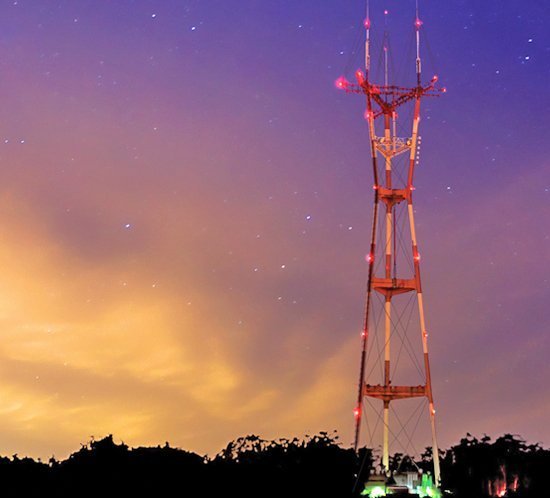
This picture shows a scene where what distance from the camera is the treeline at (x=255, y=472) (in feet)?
216

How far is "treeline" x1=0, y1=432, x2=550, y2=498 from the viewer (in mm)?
65938

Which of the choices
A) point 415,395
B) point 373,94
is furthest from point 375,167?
point 415,395

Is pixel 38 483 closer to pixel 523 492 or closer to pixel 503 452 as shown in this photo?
pixel 523 492

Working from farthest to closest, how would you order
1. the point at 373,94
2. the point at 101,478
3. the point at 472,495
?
the point at 472,495 < the point at 373,94 < the point at 101,478

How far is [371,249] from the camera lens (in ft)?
222

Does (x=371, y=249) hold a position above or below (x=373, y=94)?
below

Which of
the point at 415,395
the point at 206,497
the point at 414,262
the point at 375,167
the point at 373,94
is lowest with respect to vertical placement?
the point at 206,497

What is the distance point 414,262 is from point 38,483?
2813 centimetres

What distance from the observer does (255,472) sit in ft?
236

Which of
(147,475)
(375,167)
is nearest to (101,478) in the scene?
(147,475)

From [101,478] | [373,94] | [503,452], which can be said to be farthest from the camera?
[503,452]

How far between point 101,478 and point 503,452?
35655 mm

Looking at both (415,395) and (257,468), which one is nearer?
(415,395)

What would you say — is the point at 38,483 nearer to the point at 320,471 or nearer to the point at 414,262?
the point at 320,471
